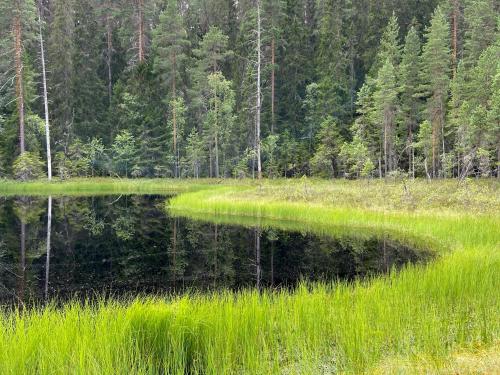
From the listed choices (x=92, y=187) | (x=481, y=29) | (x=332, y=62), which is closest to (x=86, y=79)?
(x=92, y=187)

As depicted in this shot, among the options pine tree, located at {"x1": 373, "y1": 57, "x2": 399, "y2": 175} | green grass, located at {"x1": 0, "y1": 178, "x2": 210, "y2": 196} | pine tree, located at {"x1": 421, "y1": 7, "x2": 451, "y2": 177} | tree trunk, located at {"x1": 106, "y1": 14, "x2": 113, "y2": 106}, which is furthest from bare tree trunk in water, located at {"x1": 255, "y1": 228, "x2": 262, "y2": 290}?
tree trunk, located at {"x1": 106, "y1": 14, "x2": 113, "y2": 106}

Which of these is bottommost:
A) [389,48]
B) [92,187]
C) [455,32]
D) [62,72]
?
[92,187]

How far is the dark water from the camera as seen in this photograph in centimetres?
1059

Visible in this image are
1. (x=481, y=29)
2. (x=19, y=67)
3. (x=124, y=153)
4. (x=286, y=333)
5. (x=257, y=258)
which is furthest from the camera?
(x=124, y=153)

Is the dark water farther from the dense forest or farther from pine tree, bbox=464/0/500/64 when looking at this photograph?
pine tree, bbox=464/0/500/64

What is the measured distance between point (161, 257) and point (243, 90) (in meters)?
40.2

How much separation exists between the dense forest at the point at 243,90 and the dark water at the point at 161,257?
1000 inches

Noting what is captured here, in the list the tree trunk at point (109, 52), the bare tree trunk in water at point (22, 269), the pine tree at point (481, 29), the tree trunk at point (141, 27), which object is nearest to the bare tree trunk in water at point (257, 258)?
the bare tree trunk in water at point (22, 269)

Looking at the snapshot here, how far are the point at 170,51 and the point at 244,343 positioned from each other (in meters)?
48.5

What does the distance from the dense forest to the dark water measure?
2539 centimetres

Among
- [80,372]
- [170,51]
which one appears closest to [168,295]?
[80,372]

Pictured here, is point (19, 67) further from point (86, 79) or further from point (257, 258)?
point (257, 258)

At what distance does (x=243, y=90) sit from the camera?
5175cm

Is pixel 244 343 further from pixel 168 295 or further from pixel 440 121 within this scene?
pixel 440 121
